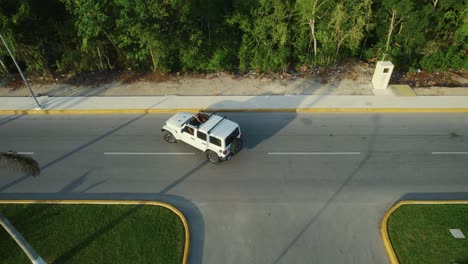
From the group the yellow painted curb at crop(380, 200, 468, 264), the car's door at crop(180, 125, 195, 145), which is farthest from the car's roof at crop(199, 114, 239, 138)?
the yellow painted curb at crop(380, 200, 468, 264)

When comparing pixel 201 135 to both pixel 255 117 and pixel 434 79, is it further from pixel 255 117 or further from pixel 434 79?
pixel 434 79

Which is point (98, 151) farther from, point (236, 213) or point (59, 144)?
point (236, 213)

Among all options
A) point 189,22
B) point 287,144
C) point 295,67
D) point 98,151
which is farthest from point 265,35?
point 98,151

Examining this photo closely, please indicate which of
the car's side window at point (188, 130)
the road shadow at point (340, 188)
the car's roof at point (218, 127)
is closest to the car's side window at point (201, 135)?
the car's roof at point (218, 127)

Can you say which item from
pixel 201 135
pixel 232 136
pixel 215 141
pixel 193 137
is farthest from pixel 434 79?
pixel 193 137

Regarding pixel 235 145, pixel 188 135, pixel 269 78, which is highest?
pixel 269 78

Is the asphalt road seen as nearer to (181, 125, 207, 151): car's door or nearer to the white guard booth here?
(181, 125, 207, 151): car's door

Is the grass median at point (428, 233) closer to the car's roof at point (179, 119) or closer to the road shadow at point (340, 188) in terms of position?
the road shadow at point (340, 188)
